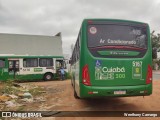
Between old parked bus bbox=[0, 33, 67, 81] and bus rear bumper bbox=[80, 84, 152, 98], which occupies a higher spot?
old parked bus bbox=[0, 33, 67, 81]

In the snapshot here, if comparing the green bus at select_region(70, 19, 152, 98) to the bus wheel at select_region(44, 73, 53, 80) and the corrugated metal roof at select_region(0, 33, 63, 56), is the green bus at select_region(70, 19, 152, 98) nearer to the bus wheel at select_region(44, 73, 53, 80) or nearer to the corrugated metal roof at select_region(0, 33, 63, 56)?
the bus wheel at select_region(44, 73, 53, 80)

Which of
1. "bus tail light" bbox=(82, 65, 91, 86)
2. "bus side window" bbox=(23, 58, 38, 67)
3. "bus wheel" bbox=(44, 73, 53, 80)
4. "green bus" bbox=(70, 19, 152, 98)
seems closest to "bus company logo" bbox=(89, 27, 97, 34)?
"green bus" bbox=(70, 19, 152, 98)

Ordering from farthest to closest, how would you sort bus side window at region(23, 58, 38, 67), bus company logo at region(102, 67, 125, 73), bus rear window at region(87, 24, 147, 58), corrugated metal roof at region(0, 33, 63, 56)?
1. corrugated metal roof at region(0, 33, 63, 56)
2. bus side window at region(23, 58, 38, 67)
3. bus rear window at region(87, 24, 147, 58)
4. bus company logo at region(102, 67, 125, 73)

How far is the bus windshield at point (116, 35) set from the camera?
8430mm

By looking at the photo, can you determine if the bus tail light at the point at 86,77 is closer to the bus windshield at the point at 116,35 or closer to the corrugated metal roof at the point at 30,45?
the bus windshield at the point at 116,35

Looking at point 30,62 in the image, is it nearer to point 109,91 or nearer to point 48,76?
point 48,76

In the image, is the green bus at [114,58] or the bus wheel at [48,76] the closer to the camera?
the green bus at [114,58]

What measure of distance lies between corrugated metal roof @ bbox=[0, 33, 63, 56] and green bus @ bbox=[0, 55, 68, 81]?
51.5ft

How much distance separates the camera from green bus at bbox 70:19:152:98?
8203 mm

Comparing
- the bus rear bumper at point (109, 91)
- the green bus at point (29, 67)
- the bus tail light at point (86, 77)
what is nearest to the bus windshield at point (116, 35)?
the bus tail light at point (86, 77)

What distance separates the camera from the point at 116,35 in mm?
8555

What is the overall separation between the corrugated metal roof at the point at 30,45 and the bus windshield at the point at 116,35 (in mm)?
34066

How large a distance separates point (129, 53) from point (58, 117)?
3.12m

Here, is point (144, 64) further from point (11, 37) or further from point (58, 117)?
point (11, 37)
